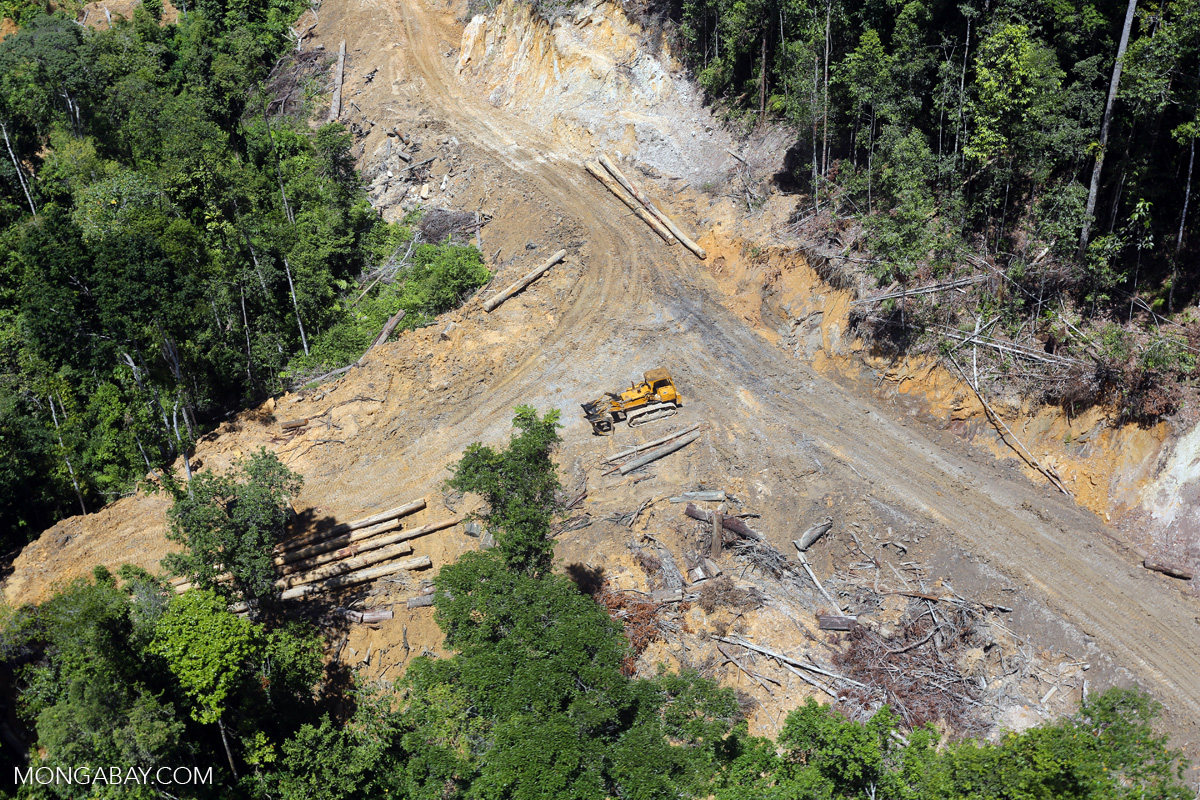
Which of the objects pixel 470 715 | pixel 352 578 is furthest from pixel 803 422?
pixel 352 578

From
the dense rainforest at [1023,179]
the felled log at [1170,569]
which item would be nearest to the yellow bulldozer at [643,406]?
the dense rainforest at [1023,179]

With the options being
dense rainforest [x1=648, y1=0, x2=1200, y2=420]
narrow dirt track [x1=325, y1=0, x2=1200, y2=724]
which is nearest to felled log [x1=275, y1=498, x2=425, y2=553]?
narrow dirt track [x1=325, y1=0, x2=1200, y2=724]

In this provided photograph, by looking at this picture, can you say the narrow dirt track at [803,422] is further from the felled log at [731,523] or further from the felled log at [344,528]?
the felled log at [344,528]

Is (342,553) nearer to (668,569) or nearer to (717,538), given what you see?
(668,569)

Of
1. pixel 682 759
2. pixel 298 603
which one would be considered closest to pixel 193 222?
pixel 298 603

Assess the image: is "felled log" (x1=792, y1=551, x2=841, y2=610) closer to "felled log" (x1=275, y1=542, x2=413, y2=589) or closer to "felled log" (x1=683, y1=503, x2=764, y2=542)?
"felled log" (x1=683, y1=503, x2=764, y2=542)

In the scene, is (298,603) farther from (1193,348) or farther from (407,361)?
(1193,348)

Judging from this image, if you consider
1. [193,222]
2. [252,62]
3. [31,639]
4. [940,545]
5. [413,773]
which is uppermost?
[252,62]
